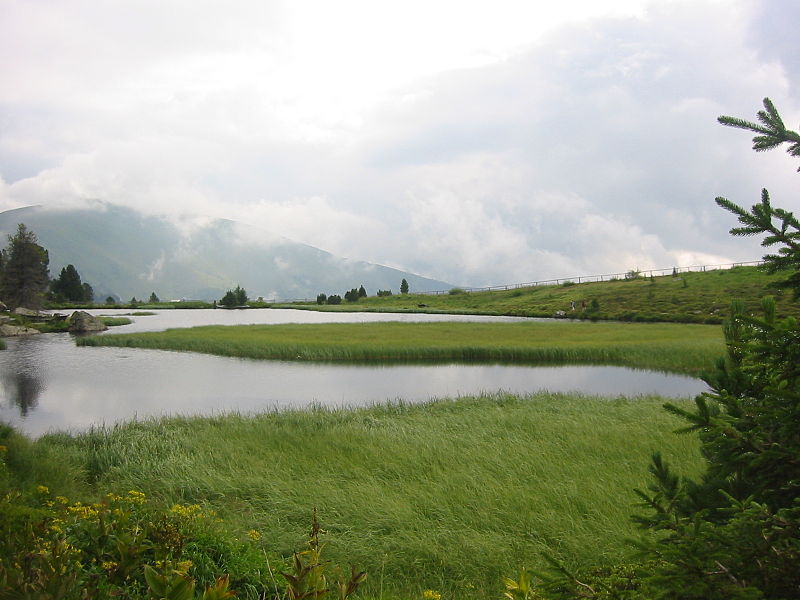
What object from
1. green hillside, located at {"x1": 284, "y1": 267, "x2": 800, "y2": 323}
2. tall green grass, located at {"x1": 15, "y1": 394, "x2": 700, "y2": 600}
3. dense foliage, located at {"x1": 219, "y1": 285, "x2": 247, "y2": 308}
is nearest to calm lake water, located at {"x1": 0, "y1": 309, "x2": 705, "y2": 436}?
tall green grass, located at {"x1": 15, "y1": 394, "x2": 700, "y2": 600}

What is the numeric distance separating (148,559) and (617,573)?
15.5 feet

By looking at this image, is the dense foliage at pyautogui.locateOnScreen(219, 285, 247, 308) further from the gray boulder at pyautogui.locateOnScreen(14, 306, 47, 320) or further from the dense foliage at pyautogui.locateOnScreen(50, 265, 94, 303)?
the gray boulder at pyautogui.locateOnScreen(14, 306, 47, 320)

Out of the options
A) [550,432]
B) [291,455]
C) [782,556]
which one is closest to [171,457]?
[291,455]

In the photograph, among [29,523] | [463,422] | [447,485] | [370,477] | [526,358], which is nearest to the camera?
[29,523]

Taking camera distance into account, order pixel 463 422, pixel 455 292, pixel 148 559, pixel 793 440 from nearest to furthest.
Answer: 1. pixel 793 440
2. pixel 148 559
3. pixel 463 422
4. pixel 455 292

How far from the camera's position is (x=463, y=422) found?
15141mm

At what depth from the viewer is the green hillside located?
2601 inches

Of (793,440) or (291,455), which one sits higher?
(793,440)

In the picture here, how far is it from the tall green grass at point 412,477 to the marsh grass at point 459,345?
1760 centimetres

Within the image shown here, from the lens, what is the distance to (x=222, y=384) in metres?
24.8

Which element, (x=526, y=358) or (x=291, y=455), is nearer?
(x=291, y=455)

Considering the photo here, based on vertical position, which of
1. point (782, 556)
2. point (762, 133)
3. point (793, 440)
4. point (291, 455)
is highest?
point (762, 133)

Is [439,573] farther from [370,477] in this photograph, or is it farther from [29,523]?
[29,523]

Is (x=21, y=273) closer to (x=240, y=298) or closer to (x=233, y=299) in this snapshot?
(x=233, y=299)
